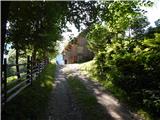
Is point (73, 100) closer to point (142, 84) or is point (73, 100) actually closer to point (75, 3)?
point (142, 84)

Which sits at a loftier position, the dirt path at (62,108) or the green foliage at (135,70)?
the green foliage at (135,70)

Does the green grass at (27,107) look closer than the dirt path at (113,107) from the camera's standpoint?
Yes

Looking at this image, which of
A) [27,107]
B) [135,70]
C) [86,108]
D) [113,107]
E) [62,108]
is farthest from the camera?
[135,70]

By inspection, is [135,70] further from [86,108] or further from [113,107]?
[86,108]

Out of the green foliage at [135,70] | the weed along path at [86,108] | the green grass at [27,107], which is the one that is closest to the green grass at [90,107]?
the weed along path at [86,108]

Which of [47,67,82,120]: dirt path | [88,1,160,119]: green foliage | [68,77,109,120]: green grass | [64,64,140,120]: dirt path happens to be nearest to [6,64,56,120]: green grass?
[47,67,82,120]: dirt path

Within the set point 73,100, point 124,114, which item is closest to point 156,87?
point 124,114

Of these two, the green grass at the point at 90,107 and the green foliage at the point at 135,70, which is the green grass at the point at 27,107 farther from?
the green foliage at the point at 135,70

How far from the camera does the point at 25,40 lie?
724 inches

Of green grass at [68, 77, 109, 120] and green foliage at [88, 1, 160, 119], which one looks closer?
green grass at [68, 77, 109, 120]

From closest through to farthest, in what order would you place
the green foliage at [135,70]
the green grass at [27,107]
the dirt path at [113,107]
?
the green grass at [27,107] → the dirt path at [113,107] → the green foliage at [135,70]

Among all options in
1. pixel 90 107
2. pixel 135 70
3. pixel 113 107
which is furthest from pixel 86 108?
pixel 135 70

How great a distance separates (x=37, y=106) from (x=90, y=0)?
423 cm

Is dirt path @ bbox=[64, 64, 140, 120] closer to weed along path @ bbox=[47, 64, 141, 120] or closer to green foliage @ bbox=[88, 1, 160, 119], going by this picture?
weed along path @ bbox=[47, 64, 141, 120]
